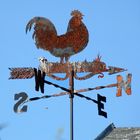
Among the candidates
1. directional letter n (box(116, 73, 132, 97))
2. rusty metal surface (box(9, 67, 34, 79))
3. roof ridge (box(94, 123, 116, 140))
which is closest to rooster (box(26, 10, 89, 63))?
rusty metal surface (box(9, 67, 34, 79))

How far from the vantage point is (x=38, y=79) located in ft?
57.3

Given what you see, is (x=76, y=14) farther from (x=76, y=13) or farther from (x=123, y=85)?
(x=123, y=85)

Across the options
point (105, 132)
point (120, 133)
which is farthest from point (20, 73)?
point (105, 132)

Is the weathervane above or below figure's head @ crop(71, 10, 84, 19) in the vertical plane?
below

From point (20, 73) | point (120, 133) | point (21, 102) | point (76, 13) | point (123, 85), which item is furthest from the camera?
point (120, 133)

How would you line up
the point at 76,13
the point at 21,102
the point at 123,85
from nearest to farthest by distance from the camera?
the point at 21,102
the point at 123,85
the point at 76,13

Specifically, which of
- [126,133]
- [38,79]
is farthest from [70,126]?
[126,133]

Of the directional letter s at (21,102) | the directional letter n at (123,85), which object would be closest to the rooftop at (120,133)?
the directional letter n at (123,85)

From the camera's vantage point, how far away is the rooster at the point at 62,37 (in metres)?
21.1

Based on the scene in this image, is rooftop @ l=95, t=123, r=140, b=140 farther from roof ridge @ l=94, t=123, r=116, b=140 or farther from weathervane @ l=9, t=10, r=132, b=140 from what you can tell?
weathervane @ l=9, t=10, r=132, b=140

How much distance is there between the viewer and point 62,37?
838 inches

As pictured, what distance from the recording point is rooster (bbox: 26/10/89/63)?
21125 millimetres

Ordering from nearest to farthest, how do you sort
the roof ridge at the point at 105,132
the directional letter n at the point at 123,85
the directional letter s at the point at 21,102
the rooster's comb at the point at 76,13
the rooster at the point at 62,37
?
the directional letter s at the point at 21,102 < the directional letter n at the point at 123,85 < the rooster at the point at 62,37 < the rooster's comb at the point at 76,13 < the roof ridge at the point at 105,132

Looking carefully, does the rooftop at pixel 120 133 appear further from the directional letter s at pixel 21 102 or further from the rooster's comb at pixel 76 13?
the directional letter s at pixel 21 102
